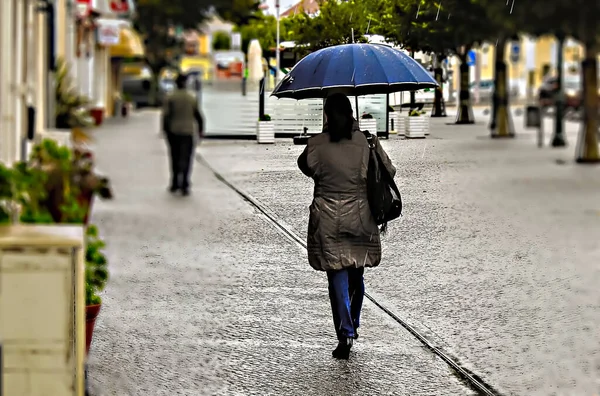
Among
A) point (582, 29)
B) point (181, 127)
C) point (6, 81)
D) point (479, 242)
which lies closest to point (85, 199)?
point (479, 242)

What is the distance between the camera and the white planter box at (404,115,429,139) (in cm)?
619

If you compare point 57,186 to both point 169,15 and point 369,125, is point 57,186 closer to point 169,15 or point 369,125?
point 369,125

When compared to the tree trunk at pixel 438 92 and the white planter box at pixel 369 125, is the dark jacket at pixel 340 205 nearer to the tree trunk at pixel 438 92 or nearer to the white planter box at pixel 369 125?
the white planter box at pixel 369 125

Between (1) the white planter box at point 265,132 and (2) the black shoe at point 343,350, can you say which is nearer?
(1) the white planter box at point 265,132

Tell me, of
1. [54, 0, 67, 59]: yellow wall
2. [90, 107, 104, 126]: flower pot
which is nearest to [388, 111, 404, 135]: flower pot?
[54, 0, 67, 59]: yellow wall

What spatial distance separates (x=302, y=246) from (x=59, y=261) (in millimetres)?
2450

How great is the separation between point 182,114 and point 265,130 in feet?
30.5

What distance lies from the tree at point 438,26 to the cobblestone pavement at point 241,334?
4.24 feet

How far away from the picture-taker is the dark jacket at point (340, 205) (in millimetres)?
6254

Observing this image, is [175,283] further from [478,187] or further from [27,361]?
[27,361]

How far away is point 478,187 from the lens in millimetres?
6434

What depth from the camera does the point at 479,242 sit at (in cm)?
675

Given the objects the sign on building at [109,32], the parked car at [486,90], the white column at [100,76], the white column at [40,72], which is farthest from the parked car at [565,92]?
the white column at [100,76]

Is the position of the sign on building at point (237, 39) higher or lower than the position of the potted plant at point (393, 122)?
higher
